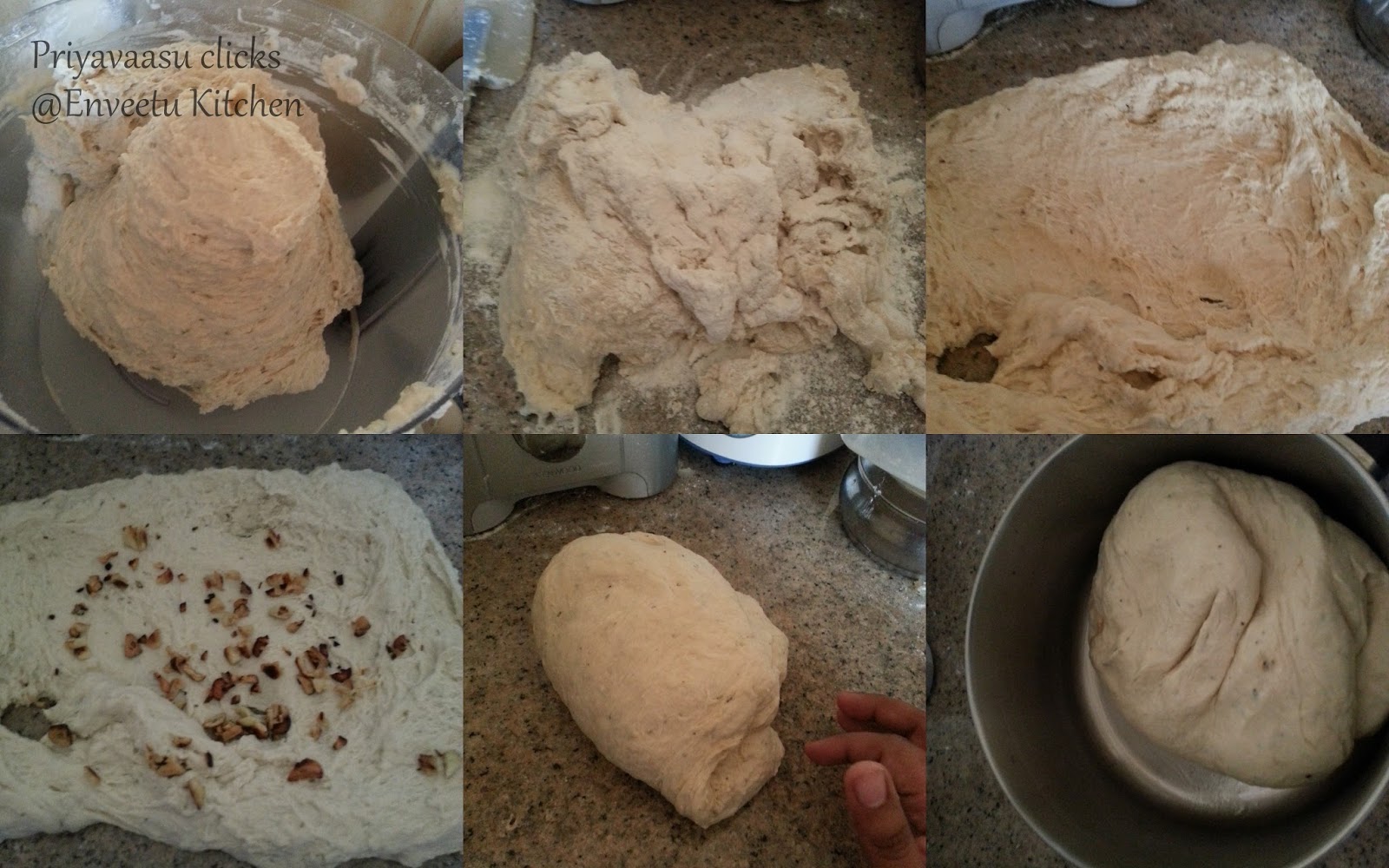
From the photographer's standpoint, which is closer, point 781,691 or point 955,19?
point 781,691

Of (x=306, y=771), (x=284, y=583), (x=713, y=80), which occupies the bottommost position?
(x=306, y=771)

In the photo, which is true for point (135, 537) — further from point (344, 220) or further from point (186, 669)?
point (344, 220)

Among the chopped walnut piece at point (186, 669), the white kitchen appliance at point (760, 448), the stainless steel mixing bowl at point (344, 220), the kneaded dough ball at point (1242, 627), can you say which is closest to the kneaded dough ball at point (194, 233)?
the stainless steel mixing bowl at point (344, 220)

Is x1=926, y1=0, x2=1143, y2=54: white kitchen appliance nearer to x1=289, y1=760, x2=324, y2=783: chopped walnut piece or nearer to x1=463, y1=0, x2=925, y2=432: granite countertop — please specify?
x1=463, y1=0, x2=925, y2=432: granite countertop

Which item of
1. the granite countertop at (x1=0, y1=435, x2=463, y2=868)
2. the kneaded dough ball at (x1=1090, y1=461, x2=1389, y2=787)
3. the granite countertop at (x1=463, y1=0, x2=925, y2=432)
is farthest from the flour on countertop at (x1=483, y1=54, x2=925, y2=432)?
the kneaded dough ball at (x1=1090, y1=461, x2=1389, y2=787)

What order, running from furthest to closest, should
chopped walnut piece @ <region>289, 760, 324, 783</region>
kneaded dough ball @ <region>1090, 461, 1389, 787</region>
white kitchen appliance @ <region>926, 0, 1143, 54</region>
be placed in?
white kitchen appliance @ <region>926, 0, 1143, 54</region> < chopped walnut piece @ <region>289, 760, 324, 783</region> < kneaded dough ball @ <region>1090, 461, 1389, 787</region>

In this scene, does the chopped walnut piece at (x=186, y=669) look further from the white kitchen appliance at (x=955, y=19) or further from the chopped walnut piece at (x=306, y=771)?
the white kitchen appliance at (x=955, y=19)

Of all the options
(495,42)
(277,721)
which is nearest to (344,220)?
(495,42)
